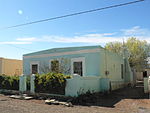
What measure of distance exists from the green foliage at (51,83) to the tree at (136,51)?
59.6ft

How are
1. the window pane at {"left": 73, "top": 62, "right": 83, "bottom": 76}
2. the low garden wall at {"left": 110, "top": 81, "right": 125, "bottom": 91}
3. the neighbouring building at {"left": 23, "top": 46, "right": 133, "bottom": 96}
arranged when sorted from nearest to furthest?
the neighbouring building at {"left": 23, "top": 46, "right": 133, "bottom": 96}, the window pane at {"left": 73, "top": 62, "right": 83, "bottom": 76}, the low garden wall at {"left": 110, "top": 81, "right": 125, "bottom": 91}

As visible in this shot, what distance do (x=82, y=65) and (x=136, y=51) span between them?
16.3 m

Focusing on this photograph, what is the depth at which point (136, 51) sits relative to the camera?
2720cm

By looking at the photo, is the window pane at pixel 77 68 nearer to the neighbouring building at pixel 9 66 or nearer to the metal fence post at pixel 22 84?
the metal fence post at pixel 22 84

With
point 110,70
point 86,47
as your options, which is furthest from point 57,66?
point 110,70

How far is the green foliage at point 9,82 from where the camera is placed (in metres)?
13.5

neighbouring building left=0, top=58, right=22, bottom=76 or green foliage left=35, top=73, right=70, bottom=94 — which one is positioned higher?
neighbouring building left=0, top=58, right=22, bottom=76

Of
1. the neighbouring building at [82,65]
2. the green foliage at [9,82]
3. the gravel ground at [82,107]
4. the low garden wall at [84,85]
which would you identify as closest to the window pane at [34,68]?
the neighbouring building at [82,65]

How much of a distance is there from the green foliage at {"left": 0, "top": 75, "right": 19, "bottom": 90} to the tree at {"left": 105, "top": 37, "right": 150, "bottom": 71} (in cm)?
1825

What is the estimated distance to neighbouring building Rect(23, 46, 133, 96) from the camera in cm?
1167

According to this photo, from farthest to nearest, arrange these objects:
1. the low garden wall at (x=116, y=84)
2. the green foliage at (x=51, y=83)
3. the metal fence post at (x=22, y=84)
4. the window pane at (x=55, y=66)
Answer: the low garden wall at (x=116, y=84)
the window pane at (x=55, y=66)
the metal fence post at (x=22, y=84)
the green foliage at (x=51, y=83)

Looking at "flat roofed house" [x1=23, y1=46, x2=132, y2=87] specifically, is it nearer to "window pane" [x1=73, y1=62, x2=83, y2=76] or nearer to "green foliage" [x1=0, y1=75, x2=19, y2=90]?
"window pane" [x1=73, y1=62, x2=83, y2=76]

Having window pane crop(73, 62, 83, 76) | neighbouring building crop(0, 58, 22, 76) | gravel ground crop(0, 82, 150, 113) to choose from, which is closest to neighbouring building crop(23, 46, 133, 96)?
window pane crop(73, 62, 83, 76)

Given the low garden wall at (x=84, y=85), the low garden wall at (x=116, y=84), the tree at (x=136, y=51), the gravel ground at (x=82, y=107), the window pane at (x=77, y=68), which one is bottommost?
the gravel ground at (x=82, y=107)
